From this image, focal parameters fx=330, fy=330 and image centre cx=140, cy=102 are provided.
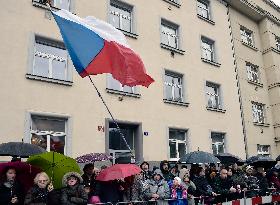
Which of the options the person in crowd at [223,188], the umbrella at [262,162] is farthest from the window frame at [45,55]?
the umbrella at [262,162]

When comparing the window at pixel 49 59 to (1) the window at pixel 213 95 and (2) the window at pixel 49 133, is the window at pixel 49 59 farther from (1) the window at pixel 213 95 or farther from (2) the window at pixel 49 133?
(1) the window at pixel 213 95

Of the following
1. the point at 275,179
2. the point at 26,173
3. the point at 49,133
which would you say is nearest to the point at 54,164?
the point at 26,173

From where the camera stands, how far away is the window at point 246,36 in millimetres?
23438

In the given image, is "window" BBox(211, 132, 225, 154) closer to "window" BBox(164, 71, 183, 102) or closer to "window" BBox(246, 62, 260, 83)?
"window" BBox(164, 71, 183, 102)

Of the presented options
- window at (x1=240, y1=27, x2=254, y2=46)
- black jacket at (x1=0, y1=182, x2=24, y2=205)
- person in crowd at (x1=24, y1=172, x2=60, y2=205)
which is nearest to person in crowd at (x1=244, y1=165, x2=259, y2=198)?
person in crowd at (x1=24, y1=172, x2=60, y2=205)

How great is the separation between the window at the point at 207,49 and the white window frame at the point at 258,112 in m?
4.75

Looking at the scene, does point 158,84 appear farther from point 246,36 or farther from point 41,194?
point 246,36

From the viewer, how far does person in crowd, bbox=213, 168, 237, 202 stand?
9.20m

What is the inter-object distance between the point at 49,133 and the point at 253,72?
16.4 m

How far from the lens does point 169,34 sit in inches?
696

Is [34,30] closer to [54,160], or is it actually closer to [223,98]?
[54,160]

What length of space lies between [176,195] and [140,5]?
11024 millimetres

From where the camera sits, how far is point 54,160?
688 centimetres

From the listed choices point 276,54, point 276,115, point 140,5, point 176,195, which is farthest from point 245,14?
point 176,195
